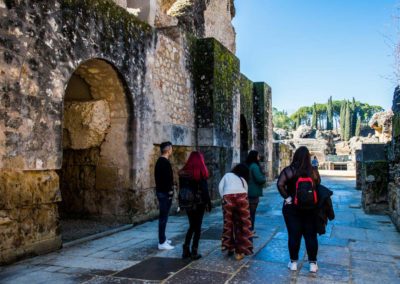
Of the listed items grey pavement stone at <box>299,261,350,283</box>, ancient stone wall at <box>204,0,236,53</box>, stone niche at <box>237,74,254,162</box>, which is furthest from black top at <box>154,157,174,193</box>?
ancient stone wall at <box>204,0,236,53</box>

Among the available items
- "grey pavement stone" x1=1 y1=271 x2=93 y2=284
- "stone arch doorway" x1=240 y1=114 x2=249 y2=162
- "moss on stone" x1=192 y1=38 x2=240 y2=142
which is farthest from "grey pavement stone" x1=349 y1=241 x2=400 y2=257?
"stone arch doorway" x1=240 y1=114 x2=249 y2=162

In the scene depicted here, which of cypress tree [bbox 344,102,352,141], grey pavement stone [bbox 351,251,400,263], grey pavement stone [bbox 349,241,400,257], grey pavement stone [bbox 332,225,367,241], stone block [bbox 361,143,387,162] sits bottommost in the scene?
grey pavement stone [bbox 332,225,367,241]

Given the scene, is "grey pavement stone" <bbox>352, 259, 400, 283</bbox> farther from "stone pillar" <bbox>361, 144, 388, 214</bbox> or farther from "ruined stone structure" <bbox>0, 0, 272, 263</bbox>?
"stone pillar" <bbox>361, 144, 388, 214</bbox>

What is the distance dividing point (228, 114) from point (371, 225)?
4653mm

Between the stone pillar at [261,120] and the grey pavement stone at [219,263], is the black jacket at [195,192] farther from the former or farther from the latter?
the stone pillar at [261,120]

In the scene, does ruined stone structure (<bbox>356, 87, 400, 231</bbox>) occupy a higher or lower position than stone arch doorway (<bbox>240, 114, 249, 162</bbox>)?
lower

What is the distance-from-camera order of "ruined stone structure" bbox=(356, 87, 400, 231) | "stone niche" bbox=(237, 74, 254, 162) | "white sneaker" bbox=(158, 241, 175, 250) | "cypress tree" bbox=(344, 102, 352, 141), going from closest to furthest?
"white sneaker" bbox=(158, 241, 175, 250) < "ruined stone structure" bbox=(356, 87, 400, 231) < "stone niche" bbox=(237, 74, 254, 162) < "cypress tree" bbox=(344, 102, 352, 141)

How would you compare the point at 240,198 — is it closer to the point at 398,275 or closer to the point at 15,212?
the point at 398,275

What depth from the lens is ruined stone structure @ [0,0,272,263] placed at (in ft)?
15.1

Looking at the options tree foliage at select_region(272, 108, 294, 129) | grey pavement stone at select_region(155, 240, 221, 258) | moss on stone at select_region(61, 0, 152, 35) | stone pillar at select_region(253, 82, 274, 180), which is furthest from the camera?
tree foliage at select_region(272, 108, 294, 129)

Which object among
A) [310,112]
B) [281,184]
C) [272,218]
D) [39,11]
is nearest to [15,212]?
[39,11]

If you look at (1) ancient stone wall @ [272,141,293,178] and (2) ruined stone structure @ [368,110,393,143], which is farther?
(1) ancient stone wall @ [272,141,293,178]

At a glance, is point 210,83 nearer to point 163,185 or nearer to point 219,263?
point 163,185

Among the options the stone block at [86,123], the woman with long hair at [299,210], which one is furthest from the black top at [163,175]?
the stone block at [86,123]
